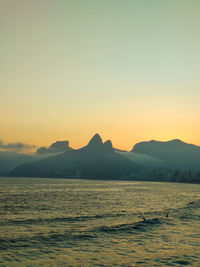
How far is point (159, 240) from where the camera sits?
40375mm

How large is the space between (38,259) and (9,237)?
39.5 feet

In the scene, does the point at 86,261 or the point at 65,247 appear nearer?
the point at 86,261

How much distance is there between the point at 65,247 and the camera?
35.9 meters

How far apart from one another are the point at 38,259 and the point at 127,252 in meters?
10.9

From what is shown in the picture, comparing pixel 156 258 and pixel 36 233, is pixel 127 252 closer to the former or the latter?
pixel 156 258

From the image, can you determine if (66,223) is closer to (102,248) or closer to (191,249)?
(102,248)

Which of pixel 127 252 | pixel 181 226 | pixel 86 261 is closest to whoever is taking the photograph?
pixel 86 261

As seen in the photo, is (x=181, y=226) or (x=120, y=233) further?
(x=181, y=226)

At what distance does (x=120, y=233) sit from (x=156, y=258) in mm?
14070

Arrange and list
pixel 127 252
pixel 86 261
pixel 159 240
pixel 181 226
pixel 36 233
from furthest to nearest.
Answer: pixel 181 226
pixel 36 233
pixel 159 240
pixel 127 252
pixel 86 261

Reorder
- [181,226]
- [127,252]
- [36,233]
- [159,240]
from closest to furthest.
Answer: [127,252] → [159,240] → [36,233] → [181,226]

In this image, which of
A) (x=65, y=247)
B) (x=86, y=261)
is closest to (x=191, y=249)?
(x=86, y=261)

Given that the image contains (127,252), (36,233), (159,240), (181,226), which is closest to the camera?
(127,252)

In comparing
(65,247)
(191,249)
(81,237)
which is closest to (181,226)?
(191,249)
